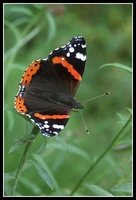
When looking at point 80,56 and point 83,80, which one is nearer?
point 80,56

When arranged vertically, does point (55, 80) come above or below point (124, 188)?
above

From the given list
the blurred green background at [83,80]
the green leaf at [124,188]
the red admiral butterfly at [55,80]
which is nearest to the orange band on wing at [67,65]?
the red admiral butterfly at [55,80]

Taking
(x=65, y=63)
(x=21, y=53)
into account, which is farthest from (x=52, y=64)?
(x=21, y=53)

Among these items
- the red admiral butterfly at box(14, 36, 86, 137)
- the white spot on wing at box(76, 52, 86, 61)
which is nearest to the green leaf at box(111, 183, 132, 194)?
the red admiral butterfly at box(14, 36, 86, 137)

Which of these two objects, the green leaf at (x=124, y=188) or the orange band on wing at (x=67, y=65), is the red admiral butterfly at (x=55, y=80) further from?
the green leaf at (x=124, y=188)

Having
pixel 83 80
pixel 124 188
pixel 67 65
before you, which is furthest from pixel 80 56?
pixel 83 80

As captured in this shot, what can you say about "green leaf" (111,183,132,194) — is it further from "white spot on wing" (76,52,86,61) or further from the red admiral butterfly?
"white spot on wing" (76,52,86,61)

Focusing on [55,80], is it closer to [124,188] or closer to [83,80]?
[124,188]
